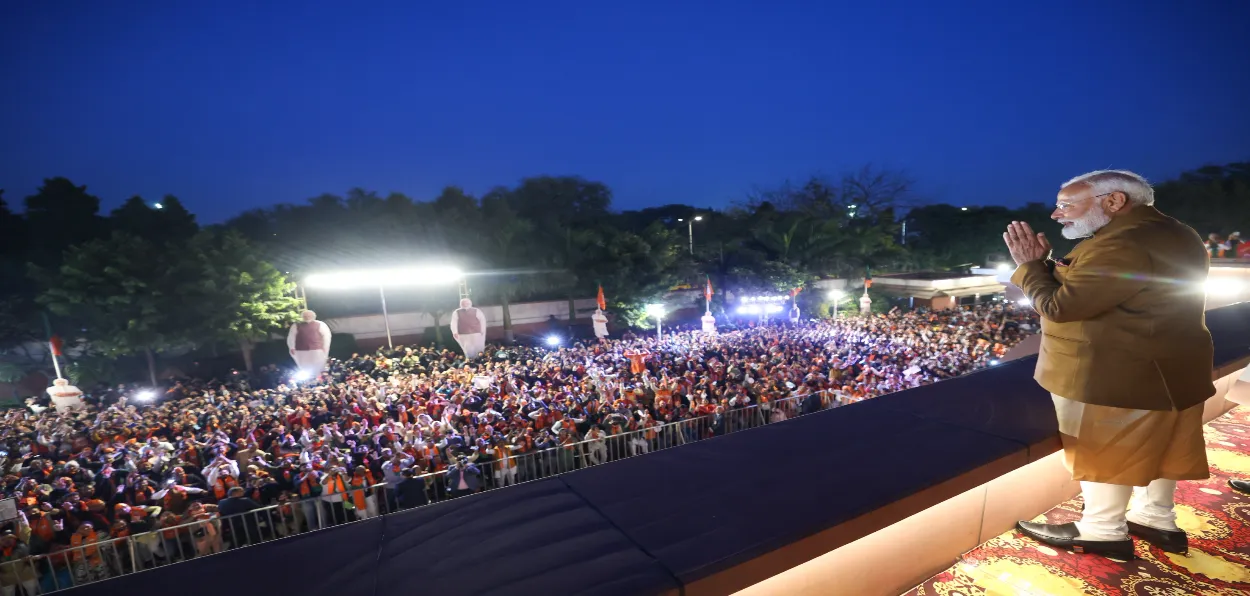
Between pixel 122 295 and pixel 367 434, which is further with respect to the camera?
pixel 122 295

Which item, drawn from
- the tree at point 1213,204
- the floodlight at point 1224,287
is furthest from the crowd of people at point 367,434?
the tree at point 1213,204

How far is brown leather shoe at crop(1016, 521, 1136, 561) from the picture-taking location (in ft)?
6.23

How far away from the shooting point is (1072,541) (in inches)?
77.4

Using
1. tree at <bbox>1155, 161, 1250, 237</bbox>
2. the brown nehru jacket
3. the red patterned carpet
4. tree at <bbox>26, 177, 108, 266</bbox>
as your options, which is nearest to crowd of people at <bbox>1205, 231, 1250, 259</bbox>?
the red patterned carpet

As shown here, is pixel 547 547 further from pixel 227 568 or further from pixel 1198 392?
pixel 1198 392

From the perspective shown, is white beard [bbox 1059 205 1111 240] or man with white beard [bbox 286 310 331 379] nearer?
white beard [bbox 1059 205 1111 240]

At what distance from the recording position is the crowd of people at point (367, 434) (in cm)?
626

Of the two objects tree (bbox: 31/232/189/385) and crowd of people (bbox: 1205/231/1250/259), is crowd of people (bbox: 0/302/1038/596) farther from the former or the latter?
crowd of people (bbox: 1205/231/1250/259)

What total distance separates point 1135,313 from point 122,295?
79.5ft

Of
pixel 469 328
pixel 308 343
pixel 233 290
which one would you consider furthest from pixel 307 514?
→ pixel 233 290

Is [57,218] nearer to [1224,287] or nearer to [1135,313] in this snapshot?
[1135,313]

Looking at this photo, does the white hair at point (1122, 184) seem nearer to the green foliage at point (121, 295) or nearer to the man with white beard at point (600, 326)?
the man with white beard at point (600, 326)

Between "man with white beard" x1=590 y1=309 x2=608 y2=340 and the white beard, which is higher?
the white beard

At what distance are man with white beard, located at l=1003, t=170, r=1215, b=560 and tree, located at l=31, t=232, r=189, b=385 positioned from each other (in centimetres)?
2315
